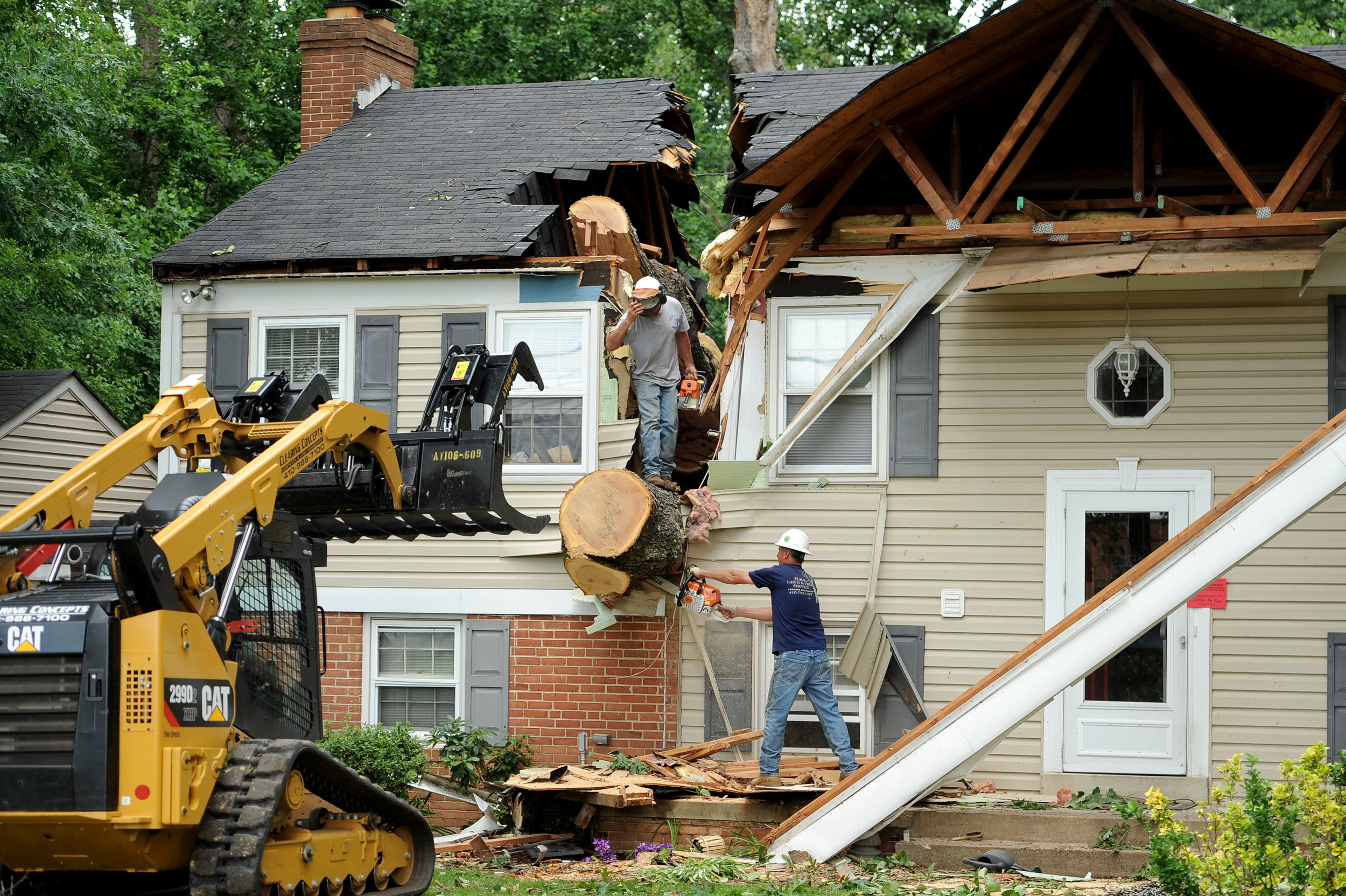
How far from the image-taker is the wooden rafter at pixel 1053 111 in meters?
10.9

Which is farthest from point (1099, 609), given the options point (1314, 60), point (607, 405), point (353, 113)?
point (353, 113)

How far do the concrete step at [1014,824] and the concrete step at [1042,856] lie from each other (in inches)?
2.5

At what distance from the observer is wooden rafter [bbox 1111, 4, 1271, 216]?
→ 1042 cm

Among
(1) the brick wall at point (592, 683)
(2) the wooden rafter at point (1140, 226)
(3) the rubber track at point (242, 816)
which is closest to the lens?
(3) the rubber track at point (242, 816)

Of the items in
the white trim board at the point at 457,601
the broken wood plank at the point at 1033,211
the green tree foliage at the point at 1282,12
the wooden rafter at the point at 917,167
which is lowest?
the white trim board at the point at 457,601

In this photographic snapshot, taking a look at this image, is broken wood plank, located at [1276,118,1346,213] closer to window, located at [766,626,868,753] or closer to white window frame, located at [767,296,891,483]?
white window frame, located at [767,296,891,483]

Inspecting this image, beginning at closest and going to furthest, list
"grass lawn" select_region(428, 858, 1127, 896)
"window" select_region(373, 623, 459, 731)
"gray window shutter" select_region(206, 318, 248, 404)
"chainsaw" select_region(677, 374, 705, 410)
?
"grass lawn" select_region(428, 858, 1127, 896), "chainsaw" select_region(677, 374, 705, 410), "window" select_region(373, 623, 459, 731), "gray window shutter" select_region(206, 318, 248, 404)

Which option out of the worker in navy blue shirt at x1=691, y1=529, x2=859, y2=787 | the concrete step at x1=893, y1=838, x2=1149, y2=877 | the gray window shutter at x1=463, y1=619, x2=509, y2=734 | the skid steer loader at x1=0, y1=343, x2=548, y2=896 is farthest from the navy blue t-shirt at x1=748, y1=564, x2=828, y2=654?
the gray window shutter at x1=463, y1=619, x2=509, y2=734

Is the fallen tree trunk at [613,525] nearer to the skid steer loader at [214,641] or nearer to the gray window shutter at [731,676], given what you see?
the gray window shutter at [731,676]

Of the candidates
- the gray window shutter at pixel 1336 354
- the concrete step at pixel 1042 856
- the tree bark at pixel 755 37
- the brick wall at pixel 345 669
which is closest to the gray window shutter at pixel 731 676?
the concrete step at pixel 1042 856

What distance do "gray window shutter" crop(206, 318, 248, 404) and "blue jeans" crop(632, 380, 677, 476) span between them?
13.4ft

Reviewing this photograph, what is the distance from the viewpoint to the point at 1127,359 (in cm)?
1192

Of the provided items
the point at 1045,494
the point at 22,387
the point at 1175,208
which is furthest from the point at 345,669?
the point at 1175,208

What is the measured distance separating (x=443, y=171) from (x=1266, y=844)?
11.2 meters
